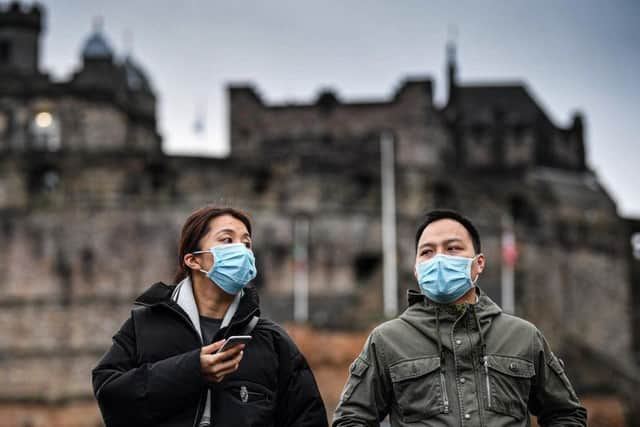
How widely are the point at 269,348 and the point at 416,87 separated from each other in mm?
45992

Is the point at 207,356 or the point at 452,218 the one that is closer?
the point at 207,356

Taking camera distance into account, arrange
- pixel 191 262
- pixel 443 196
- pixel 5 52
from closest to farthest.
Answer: pixel 191 262, pixel 443 196, pixel 5 52

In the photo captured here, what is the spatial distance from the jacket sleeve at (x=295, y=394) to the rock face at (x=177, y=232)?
2658 centimetres

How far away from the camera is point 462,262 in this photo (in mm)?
5594

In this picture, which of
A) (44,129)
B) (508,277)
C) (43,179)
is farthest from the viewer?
(44,129)

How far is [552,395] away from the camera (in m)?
5.53

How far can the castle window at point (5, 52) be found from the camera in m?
52.0

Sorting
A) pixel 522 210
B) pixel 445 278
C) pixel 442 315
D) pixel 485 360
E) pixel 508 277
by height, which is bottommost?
pixel 508 277

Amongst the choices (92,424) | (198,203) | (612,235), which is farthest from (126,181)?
(612,235)

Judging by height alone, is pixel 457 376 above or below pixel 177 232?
above

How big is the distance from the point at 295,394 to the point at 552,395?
1253 mm

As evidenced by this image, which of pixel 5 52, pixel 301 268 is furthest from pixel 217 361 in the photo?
pixel 5 52

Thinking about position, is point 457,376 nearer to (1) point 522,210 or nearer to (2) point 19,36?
(1) point 522,210

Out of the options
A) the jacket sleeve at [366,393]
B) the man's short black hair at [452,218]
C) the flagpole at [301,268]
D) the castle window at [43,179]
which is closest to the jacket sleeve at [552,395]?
the man's short black hair at [452,218]
